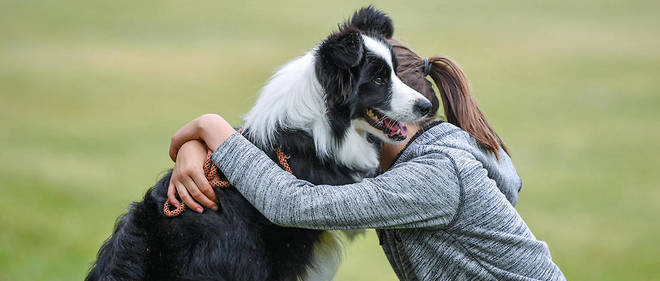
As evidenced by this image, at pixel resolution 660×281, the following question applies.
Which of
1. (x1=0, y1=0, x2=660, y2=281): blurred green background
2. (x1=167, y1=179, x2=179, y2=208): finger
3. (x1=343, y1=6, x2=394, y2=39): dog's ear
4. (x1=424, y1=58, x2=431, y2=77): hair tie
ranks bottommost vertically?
(x1=0, y1=0, x2=660, y2=281): blurred green background

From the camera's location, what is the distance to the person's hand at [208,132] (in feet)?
8.62

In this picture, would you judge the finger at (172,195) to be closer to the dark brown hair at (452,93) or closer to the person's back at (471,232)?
the person's back at (471,232)

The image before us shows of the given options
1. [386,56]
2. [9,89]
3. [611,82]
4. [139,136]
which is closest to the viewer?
[386,56]

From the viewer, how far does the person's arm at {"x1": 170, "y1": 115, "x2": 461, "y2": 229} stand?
2.42m

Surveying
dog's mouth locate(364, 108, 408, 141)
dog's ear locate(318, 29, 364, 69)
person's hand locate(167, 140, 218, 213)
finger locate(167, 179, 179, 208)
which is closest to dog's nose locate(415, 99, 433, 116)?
dog's mouth locate(364, 108, 408, 141)

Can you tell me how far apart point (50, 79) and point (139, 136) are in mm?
3664

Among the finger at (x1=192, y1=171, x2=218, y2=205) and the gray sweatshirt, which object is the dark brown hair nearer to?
the gray sweatshirt

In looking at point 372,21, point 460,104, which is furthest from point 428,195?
point 372,21

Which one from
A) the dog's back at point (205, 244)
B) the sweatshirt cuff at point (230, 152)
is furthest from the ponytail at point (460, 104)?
the sweatshirt cuff at point (230, 152)

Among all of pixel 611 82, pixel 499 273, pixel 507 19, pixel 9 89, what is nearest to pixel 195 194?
pixel 499 273

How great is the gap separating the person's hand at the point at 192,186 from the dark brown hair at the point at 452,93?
93cm

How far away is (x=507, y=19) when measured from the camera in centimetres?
1698

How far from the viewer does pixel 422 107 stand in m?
2.87

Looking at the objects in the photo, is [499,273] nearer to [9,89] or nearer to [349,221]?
[349,221]
